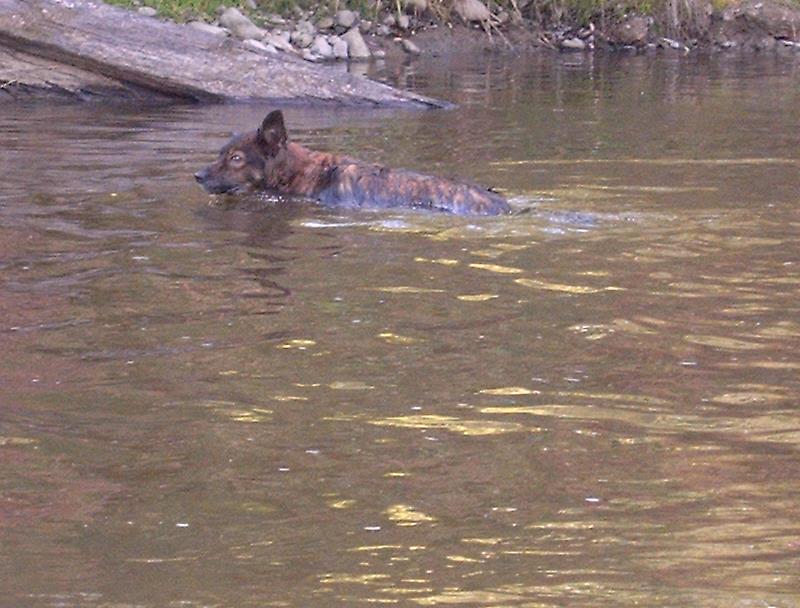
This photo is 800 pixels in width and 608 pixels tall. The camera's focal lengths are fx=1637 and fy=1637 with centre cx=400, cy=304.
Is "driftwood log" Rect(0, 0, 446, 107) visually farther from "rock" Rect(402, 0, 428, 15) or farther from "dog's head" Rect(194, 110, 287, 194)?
"rock" Rect(402, 0, 428, 15)

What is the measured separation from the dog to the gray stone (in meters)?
12.8

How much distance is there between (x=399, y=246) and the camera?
1034 cm

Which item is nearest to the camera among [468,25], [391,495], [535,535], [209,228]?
[535,535]

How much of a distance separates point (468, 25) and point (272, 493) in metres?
23.4

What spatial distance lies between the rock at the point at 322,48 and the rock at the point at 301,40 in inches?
3.8

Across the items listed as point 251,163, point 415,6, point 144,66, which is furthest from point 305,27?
point 251,163

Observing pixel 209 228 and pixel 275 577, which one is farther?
pixel 209 228

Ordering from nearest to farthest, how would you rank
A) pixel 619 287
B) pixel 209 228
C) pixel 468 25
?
pixel 619 287 < pixel 209 228 < pixel 468 25

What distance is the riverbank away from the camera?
24984 mm

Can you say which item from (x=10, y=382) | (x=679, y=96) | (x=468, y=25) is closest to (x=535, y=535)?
(x=10, y=382)

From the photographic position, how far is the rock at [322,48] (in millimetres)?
25172

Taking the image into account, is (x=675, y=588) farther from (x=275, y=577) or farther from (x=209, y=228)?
(x=209, y=228)

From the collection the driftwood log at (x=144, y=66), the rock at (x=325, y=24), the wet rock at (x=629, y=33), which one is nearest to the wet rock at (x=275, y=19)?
the rock at (x=325, y=24)

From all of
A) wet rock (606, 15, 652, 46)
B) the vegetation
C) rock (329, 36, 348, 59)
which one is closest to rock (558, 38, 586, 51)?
the vegetation
